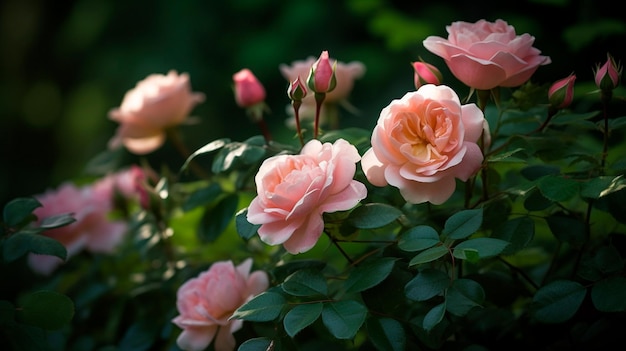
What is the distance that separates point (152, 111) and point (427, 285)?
1.74ft

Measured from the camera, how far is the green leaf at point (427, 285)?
1.76ft

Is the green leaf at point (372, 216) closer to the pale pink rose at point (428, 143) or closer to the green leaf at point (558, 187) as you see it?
the pale pink rose at point (428, 143)

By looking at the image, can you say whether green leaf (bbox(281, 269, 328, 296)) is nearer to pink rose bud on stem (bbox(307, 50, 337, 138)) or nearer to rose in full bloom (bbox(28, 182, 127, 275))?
pink rose bud on stem (bbox(307, 50, 337, 138))

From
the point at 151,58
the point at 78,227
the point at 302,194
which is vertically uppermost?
the point at 302,194

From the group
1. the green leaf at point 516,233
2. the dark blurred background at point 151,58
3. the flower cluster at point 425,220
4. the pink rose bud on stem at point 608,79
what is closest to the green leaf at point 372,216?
the flower cluster at point 425,220

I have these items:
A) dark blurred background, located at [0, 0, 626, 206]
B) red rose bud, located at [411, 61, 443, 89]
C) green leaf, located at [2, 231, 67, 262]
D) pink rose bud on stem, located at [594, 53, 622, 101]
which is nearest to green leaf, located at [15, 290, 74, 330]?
green leaf, located at [2, 231, 67, 262]

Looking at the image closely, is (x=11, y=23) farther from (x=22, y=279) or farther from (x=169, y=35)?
(x=22, y=279)

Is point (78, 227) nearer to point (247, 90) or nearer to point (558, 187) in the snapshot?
point (247, 90)

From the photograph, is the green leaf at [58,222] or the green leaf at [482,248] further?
the green leaf at [58,222]

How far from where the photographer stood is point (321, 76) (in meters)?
0.64

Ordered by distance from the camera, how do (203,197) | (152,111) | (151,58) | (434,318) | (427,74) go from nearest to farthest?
(434,318) → (427,74) → (203,197) → (152,111) → (151,58)

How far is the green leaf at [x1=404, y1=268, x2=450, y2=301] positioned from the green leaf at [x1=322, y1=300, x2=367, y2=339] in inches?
1.6

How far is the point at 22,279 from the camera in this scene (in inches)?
62.4

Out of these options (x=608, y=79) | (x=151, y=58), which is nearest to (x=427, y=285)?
(x=608, y=79)
